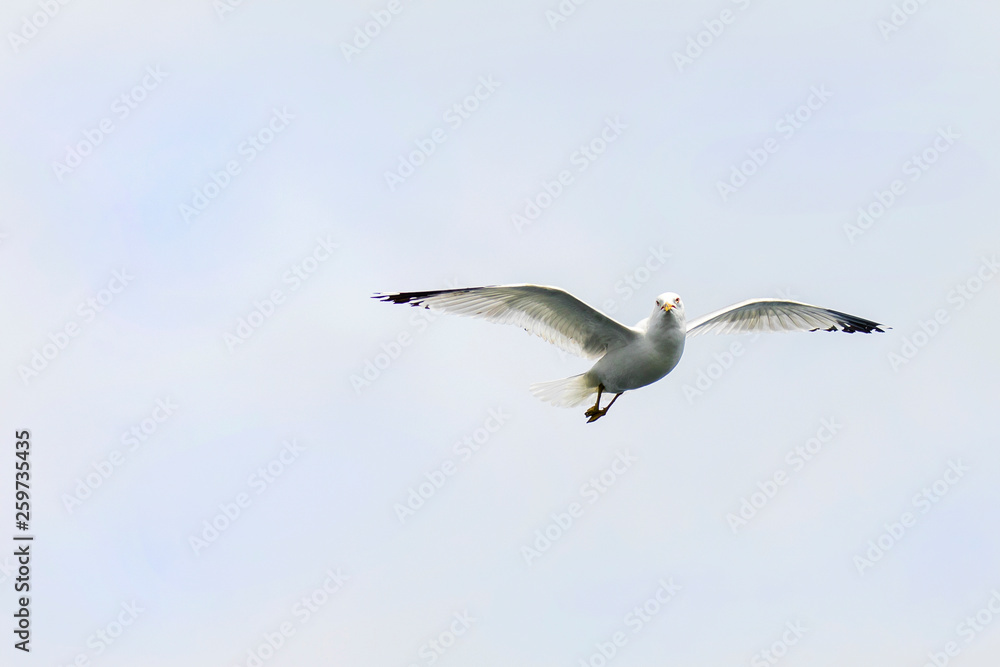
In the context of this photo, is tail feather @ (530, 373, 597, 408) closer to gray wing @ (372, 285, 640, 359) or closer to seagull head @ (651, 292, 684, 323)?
gray wing @ (372, 285, 640, 359)

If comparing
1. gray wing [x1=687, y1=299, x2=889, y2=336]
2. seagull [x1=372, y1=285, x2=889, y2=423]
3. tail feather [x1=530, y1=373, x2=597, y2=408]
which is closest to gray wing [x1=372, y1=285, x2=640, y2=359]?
seagull [x1=372, y1=285, x2=889, y2=423]

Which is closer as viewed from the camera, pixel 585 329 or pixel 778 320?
pixel 585 329

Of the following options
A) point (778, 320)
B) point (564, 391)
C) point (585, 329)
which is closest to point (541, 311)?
point (585, 329)

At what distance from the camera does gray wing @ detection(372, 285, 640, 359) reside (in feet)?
49.8

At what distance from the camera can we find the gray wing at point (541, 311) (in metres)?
15.2

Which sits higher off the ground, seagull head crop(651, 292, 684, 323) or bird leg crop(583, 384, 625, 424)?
seagull head crop(651, 292, 684, 323)

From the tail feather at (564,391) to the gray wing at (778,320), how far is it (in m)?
1.68

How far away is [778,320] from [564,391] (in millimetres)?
3546

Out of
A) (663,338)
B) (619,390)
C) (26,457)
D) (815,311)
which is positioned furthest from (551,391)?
(26,457)

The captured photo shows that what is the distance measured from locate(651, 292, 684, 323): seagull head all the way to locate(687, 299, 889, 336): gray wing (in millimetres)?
1496

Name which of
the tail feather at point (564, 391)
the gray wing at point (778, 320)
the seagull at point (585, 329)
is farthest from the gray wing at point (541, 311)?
the gray wing at point (778, 320)

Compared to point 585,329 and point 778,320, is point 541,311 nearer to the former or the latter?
point 585,329

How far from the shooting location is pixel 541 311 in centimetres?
1591

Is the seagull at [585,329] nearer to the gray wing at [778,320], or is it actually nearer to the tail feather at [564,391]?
the tail feather at [564,391]
